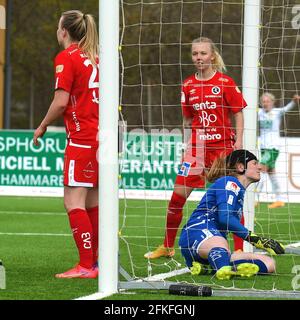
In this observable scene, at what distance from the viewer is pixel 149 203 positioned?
683 inches

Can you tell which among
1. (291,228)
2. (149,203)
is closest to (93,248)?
(291,228)

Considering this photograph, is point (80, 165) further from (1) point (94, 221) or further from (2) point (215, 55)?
(2) point (215, 55)

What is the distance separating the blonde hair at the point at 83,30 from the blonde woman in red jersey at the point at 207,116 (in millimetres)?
1178

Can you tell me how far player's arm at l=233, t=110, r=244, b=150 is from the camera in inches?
361

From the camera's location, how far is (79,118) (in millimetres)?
8266

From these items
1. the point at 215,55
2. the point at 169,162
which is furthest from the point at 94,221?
the point at 169,162

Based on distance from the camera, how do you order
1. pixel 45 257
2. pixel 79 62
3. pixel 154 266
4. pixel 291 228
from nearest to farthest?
1. pixel 79 62
2. pixel 154 266
3. pixel 45 257
4. pixel 291 228

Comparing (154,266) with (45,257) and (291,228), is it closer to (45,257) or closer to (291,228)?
(45,257)

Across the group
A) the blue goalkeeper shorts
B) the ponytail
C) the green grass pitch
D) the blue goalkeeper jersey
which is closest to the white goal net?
the green grass pitch

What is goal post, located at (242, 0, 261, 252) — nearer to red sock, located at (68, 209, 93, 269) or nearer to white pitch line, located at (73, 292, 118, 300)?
red sock, located at (68, 209, 93, 269)

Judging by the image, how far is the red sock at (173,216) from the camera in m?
9.80

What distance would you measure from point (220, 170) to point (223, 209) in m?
0.53

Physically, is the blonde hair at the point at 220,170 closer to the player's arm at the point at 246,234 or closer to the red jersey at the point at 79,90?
the player's arm at the point at 246,234
